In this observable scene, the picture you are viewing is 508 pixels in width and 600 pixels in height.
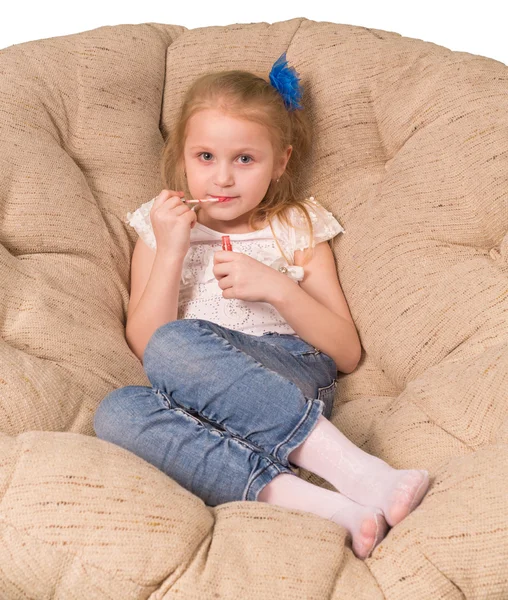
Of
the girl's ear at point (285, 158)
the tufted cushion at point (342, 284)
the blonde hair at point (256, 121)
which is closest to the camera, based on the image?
the tufted cushion at point (342, 284)

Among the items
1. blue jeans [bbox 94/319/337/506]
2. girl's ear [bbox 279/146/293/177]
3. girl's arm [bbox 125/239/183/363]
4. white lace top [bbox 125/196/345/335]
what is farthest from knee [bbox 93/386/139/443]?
girl's ear [bbox 279/146/293/177]

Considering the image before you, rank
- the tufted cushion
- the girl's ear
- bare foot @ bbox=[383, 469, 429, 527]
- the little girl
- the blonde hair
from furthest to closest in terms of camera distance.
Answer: the girl's ear
the blonde hair
the little girl
bare foot @ bbox=[383, 469, 429, 527]
the tufted cushion

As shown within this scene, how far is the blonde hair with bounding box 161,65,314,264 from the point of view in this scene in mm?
1885

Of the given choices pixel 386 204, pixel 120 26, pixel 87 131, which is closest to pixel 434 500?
pixel 386 204

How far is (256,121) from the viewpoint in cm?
188

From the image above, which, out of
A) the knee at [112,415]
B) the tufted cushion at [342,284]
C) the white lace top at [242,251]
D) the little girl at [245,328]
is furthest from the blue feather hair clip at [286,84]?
the knee at [112,415]

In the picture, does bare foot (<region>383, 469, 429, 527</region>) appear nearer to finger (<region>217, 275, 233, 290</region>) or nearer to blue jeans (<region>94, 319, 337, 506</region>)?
blue jeans (<region>94, 319, 337, 506</region>)

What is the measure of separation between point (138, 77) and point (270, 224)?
1.67ft

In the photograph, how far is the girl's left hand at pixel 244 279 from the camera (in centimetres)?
178

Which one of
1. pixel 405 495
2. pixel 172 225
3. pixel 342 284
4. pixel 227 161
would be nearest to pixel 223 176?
pixel 227 161

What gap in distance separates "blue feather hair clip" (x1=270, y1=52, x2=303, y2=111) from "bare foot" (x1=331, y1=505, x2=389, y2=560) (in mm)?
990

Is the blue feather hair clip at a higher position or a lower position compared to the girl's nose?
higher

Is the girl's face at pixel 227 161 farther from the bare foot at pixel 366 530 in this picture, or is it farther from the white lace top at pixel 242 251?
the bare foot at pixel 366 530

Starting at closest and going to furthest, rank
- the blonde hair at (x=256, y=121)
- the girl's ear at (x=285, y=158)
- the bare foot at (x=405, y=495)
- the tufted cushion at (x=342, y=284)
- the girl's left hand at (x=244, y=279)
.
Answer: the tufted cushion at (x=342, y=284), the bare foot at (x=405, y=495), the girl's left hand at (x=244, y=279), the blonde hair at (x=256, y=121), the girl's ear at (x=285, y=158)
